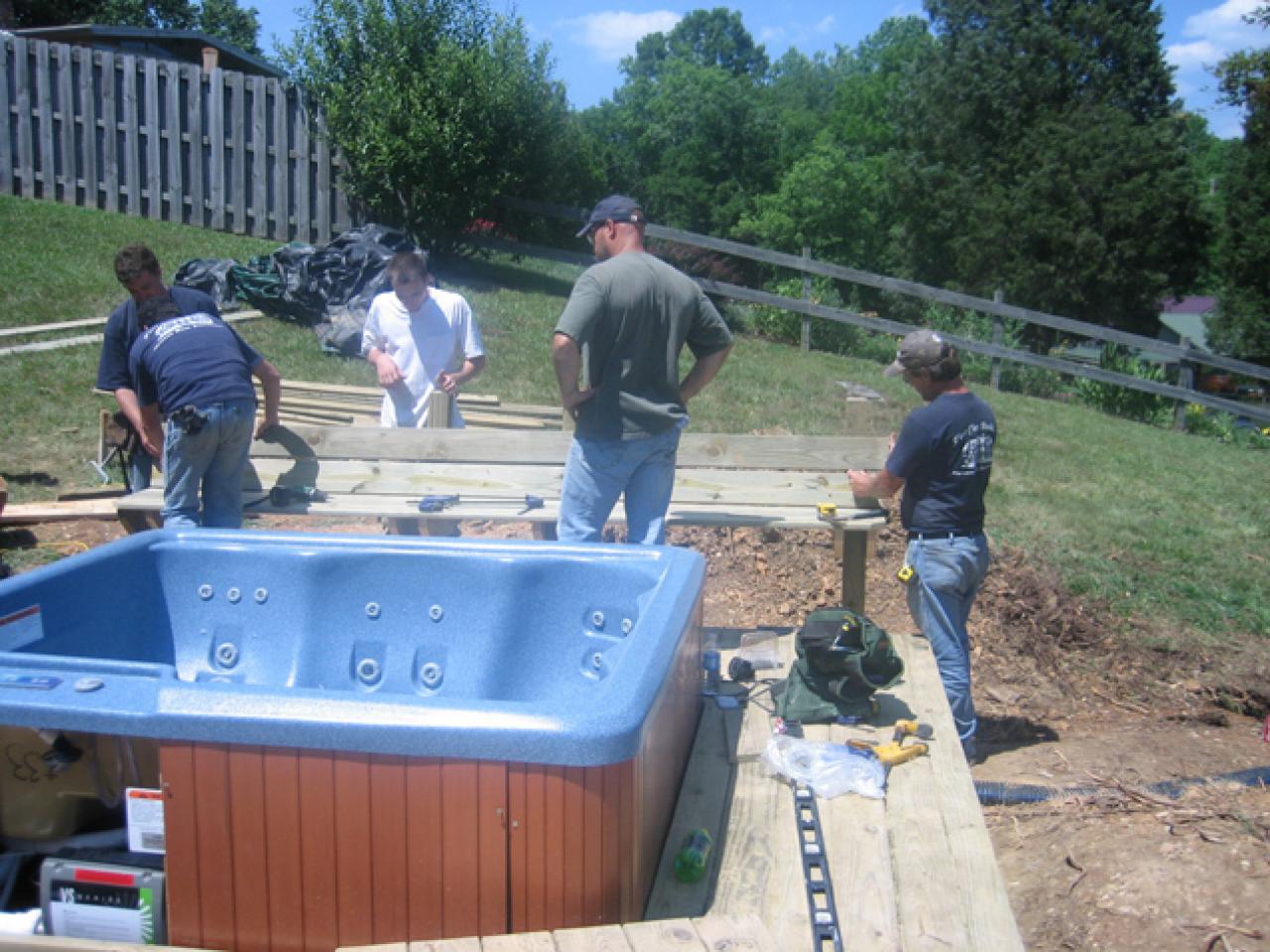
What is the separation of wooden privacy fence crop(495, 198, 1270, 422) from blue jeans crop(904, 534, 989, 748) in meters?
9.92

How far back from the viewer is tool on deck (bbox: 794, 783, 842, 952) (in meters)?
2.63

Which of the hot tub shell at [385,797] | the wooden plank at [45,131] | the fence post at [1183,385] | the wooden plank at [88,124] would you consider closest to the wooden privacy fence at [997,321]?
the fence post at [1183,385]

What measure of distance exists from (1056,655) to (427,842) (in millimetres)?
5043

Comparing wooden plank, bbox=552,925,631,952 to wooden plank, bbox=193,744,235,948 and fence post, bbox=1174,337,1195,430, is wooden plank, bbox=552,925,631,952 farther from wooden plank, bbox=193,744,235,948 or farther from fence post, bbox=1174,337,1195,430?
fence post, bbox=1174,337,1195,430

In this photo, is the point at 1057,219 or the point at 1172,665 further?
the point at 1057,219

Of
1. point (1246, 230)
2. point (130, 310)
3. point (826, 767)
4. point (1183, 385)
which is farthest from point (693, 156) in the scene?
point (826, 767)

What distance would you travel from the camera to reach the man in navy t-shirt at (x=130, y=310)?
5.32 metres

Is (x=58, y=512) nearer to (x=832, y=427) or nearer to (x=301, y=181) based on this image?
(x=832, y=427)

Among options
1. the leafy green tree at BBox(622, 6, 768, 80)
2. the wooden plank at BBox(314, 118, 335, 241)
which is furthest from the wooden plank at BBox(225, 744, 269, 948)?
the leafy green tree at BBox(622, 6, 768, 80)

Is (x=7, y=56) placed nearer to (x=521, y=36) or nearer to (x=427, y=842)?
(x=521, y=36)

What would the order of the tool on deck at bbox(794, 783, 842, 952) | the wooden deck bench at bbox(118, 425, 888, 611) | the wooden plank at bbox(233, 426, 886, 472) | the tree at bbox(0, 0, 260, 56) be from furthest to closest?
the tree at bbox(0, 0, 260, 56) < the wooden plank at bbox(233, 426, 886, 472) < the wooden deck bench at bbox(118, 425, 888, 611) < the tool on deck at bbox(794, 783, 842, 952)

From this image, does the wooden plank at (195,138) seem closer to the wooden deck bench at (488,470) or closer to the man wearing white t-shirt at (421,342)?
the wooden deck bench at (488,470)

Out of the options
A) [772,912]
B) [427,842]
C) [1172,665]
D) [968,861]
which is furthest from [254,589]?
[1172,665]

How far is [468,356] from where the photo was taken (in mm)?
6117
